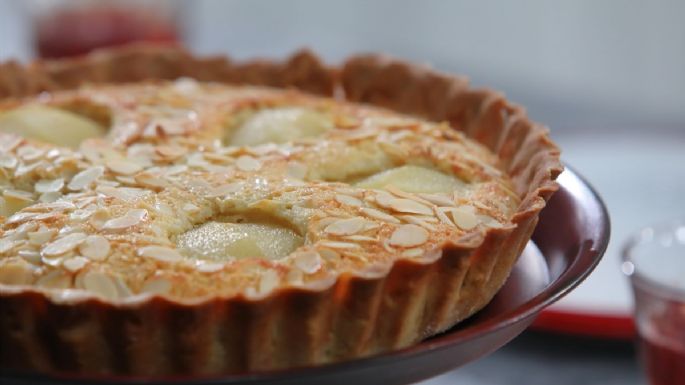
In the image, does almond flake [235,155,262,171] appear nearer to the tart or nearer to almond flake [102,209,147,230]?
the tart

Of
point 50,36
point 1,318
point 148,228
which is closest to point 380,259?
point 148,228

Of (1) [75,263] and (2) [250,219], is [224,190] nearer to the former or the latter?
(2) [250,219]

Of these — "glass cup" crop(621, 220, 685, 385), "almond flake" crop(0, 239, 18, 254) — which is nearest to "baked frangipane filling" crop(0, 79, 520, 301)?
"almond flake" crop(0, 239, 18, 254)

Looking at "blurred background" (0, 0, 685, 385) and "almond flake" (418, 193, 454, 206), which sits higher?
"almond flake" (418, 193, 454, 206)

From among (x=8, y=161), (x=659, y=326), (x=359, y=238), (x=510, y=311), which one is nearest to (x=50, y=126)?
(x=8, y=161)

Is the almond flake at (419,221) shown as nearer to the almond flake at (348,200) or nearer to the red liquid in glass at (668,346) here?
the almond flake at (348,200)

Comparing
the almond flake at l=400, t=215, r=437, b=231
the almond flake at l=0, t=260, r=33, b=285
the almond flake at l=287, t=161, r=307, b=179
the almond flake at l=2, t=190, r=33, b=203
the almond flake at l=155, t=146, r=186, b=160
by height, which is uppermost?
the almond flake at l=400, t=215, r=437, b=231

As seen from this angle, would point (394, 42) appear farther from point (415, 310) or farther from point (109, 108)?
point (415, 310)

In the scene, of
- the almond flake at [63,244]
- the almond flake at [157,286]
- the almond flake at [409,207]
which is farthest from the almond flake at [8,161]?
the almond flake at [409,207]
